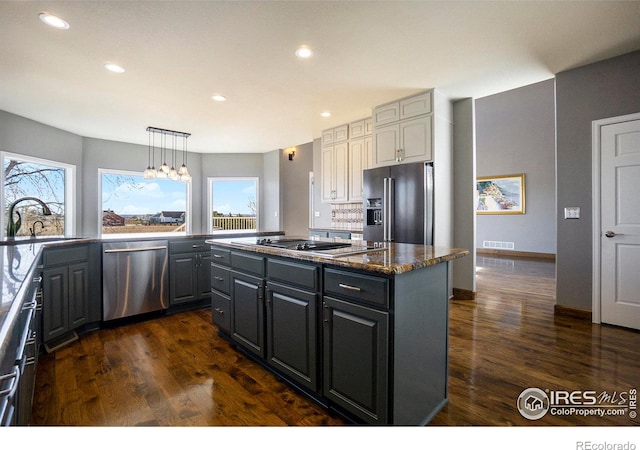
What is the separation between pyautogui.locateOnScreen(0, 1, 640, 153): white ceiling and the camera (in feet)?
7.02

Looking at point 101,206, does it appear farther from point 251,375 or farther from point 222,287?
point 251,375

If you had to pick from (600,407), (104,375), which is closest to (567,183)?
(600,407)

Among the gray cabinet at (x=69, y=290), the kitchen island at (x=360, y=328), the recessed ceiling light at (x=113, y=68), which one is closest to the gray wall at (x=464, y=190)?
the kitchen island at (x=360, y=328)

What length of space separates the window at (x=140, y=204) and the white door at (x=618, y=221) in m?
6.71

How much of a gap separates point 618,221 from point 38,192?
7171 mm

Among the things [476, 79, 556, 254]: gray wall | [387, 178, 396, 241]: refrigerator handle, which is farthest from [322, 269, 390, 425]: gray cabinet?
[476, 79, 556, 254]: gray wall

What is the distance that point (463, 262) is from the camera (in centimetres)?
398

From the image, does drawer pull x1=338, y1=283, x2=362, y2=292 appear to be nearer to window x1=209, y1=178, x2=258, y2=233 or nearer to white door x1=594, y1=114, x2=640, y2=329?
white door x1=594, y1=114, x2=640, y2=329

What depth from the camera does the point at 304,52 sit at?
267 centimetres

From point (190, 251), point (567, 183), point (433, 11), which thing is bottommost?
point (190, 251)

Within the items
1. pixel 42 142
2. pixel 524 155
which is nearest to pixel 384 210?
pixel 42 142

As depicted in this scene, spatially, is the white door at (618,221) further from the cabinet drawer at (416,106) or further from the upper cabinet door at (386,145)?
the upper cabinet door at (386,145)
